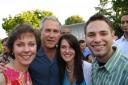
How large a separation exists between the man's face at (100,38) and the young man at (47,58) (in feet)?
3.95

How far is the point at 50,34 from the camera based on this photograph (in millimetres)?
5344

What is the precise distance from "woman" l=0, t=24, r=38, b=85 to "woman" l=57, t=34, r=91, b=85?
102 centimetres

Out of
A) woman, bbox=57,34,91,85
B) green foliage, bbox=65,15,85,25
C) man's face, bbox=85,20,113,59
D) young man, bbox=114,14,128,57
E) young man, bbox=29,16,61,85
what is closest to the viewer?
man's face, bbox=85,20,113,59

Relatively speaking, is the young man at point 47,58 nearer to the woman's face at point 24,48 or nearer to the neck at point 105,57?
the woman's face at point 24,48

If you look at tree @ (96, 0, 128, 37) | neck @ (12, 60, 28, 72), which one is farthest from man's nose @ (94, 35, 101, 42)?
tree @ (96, 0, 128, 37)

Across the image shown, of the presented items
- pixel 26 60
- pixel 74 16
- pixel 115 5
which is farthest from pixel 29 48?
pixel 74 16

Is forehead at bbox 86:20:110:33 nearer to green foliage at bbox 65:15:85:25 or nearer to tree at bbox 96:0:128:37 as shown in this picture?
tree at bbox 96:0:128:37

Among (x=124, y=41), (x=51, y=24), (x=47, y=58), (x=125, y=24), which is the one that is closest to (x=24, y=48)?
(x=47, y=58)

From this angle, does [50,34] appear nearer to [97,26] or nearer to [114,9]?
[97,26]

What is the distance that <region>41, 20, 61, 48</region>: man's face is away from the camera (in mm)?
5336

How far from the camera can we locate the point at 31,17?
55750 millimetres

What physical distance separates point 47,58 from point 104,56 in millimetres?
1457

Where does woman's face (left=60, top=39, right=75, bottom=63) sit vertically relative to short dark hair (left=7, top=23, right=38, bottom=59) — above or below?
below

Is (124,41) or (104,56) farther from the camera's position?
(124,41)
